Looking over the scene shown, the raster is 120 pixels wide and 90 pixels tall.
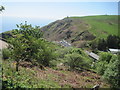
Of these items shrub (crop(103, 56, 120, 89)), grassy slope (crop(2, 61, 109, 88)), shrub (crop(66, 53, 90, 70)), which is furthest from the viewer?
shrub (crop(66, 53, 90, 70))

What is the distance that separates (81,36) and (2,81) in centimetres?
7125

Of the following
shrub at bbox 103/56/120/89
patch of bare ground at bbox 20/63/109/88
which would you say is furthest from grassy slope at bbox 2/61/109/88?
shrub at bbox 103/56/120/89

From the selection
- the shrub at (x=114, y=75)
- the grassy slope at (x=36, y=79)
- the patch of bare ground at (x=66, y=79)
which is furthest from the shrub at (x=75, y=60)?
the shrub at (x=114, y=75)

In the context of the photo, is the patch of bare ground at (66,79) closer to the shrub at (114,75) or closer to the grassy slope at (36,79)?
the grassy slope at (36,79)

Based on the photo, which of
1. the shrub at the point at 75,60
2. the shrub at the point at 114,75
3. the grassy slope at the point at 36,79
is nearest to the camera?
the grassy slope at the point at 36,79

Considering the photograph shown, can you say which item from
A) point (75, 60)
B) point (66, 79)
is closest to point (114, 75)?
point (66, 79)

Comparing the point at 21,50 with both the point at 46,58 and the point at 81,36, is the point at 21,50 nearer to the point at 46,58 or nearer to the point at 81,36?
the point at 46,58

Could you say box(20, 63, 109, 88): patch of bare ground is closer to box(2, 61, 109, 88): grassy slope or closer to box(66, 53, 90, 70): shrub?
box(2, 61, 109, 88): grassy slope

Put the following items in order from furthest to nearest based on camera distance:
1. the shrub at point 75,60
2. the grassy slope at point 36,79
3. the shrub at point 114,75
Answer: the shrub at point 75,60
the shrub at point 114,75
the grassy slope at point 36,79

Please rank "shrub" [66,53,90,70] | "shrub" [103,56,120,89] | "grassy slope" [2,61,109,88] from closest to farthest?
1. "grassy slope" [2,61,109,88]
2. "shrub" [103,56,120,89]
3. "shrub" [66,53,90,70]

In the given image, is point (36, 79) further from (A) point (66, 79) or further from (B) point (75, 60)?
(B) point (75, 60)

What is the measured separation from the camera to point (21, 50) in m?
9.21

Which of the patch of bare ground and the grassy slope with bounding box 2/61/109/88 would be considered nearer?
the grassy slope with bounding box 2/61/109/88

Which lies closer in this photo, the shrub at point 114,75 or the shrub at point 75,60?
the shrub at point 114,75
